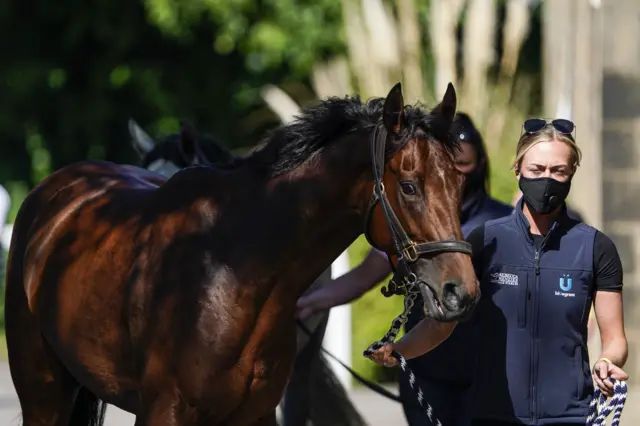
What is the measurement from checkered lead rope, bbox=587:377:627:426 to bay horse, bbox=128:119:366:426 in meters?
2.61

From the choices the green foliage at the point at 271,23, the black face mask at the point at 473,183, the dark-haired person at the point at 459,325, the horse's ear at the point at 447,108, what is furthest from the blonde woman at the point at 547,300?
the green foliage at the point at 271,23

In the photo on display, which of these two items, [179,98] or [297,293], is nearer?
[297,293]

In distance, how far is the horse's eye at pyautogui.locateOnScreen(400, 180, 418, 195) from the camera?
4477mm

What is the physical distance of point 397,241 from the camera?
4504mm

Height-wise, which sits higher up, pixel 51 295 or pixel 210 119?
pixel 51 295

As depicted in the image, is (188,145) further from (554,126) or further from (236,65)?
(236,65)

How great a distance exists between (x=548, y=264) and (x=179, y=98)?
590 inches

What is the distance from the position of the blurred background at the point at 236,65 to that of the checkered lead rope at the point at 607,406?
298 inches

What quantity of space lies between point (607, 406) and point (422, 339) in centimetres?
66

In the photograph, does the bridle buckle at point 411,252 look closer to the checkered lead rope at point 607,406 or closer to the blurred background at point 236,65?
the checkered lead rope at point 607,406

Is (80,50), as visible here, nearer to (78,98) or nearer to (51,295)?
(78,98)

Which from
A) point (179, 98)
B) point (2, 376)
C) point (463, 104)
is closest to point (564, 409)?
point (2, 376)

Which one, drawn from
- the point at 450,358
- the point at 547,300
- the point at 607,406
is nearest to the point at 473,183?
the point at 450,358

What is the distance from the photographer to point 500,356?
4707mm
